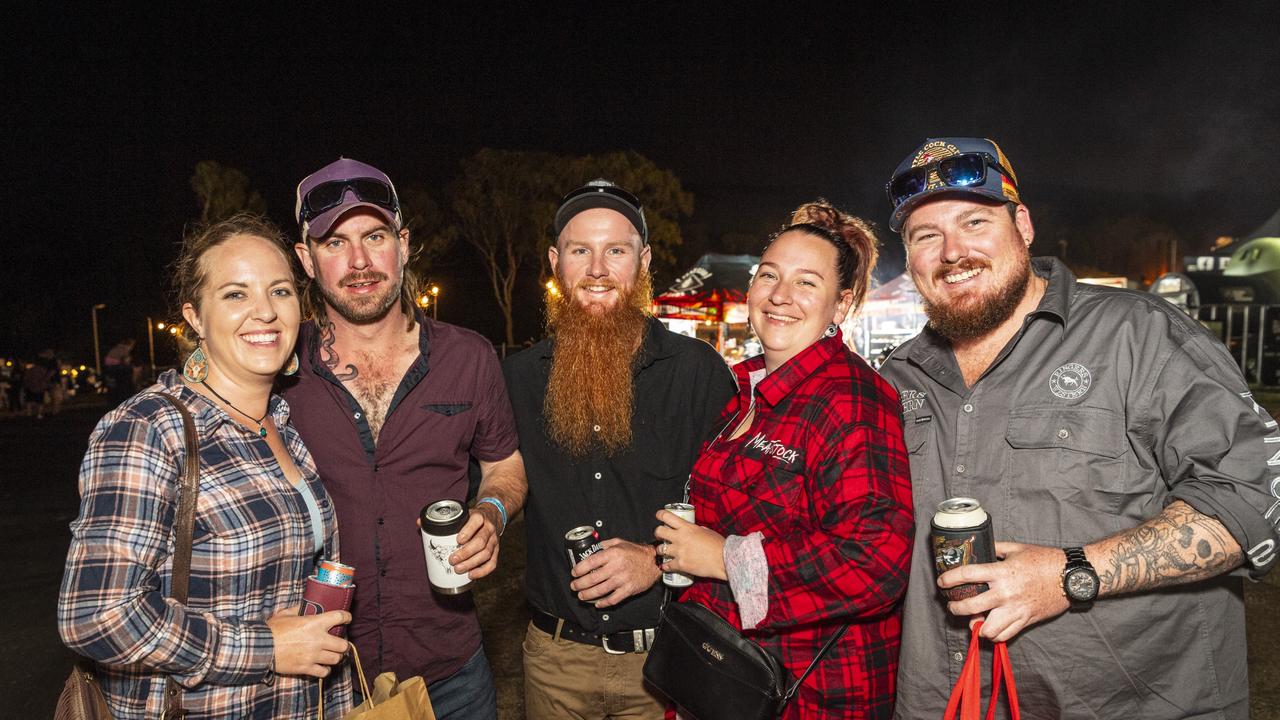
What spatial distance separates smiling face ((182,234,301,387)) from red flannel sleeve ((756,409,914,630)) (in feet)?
6.12

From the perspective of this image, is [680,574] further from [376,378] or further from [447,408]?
[376,378]

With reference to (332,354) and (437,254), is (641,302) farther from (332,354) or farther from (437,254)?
(437,254)

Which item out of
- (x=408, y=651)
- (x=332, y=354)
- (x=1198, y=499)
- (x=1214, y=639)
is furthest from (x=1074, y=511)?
(x=332, y=354)

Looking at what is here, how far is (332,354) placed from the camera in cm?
300

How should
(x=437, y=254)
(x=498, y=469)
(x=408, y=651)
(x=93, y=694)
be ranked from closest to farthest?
(x=93, y=694)
(x=408, y=651)
(x=498, y=469)
(x=437, y=254)

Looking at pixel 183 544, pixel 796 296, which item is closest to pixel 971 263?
pixel 796 296

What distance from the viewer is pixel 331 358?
2.99 m

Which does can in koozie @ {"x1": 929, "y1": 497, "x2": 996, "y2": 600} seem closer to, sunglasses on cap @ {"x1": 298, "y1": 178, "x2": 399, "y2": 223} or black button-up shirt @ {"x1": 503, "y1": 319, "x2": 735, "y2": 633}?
black button-up shirt @ {"x1": 503, "y1": 319, "x2": 735, "y2": 633}

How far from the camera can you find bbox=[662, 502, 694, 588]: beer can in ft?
7.72

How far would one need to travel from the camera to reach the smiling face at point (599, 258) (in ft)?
10.9

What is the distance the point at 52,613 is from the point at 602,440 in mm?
5715

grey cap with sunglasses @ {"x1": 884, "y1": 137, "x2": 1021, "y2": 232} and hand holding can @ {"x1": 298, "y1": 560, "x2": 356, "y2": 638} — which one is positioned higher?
grey cap with sunglasses @ {"x1": 884, "y1": 137, "x2": 1021, "y2": 232}

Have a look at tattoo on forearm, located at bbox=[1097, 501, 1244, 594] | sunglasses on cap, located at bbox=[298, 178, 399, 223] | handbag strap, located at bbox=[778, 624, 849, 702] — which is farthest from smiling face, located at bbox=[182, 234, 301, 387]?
tattoo on forearm, located at bbox=[1097, 501, 1244, 594]

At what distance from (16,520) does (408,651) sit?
8.82 m
